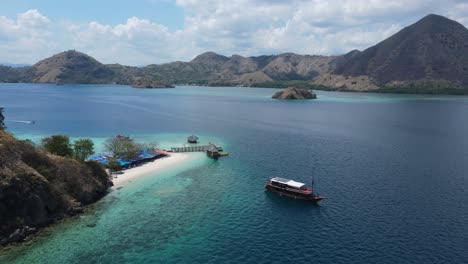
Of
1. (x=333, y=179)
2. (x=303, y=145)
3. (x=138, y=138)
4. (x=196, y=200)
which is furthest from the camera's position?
(x=138, y=138)

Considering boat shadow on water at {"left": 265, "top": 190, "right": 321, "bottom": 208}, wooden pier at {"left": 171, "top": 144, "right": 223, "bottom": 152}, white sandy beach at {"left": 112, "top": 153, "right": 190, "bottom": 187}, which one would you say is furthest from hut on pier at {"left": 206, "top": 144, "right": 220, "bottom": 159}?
boat shadow on water at {"left": 265, "top": 190, "right": 321, "bottom": 208}

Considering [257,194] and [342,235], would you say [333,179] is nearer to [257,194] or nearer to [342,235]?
[257,194]

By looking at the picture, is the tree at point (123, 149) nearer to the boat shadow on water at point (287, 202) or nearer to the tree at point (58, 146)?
the tree at point (58, 146)

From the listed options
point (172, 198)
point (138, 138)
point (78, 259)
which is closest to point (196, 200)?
point (172, 198)

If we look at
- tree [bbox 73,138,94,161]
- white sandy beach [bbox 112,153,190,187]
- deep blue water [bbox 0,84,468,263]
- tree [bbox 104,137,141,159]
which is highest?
tree [bbox 73,138,94,161]

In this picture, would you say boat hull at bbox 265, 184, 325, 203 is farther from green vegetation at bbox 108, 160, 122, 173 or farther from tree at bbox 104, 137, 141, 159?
tree at bbox 104, 137, 141, 159

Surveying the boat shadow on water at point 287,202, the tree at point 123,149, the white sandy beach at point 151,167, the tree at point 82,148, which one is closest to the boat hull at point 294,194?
the boat shadow on water at point 287,202

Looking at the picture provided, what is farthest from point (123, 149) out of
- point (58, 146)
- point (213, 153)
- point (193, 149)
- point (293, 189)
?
point (293, 189)
